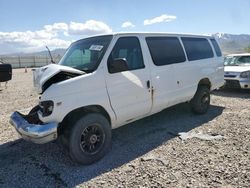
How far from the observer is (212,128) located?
5.55 meters

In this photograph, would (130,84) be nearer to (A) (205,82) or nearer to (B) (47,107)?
(B) (47,107)

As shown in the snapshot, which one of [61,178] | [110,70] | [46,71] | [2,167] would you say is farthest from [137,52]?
[2,167]

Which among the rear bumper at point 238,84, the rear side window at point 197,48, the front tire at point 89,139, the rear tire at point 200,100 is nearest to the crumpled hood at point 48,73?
the front tire at point 89,139

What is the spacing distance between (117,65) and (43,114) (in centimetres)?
138

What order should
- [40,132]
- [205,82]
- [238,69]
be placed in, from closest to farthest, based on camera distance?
1. [40,132]
2. [205,82]
3. [238,69]

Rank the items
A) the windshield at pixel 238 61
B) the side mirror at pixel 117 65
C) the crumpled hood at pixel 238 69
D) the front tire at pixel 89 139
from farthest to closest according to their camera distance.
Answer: the windshield at pixel 238 61
the crumpled hood at pixel 238 69
the side mirror at pixel 117 65
the front tire at pixel 89 139

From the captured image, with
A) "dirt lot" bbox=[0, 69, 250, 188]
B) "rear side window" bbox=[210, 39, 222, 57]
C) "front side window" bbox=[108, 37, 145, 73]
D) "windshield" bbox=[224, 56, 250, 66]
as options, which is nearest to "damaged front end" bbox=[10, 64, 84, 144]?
"dirt lot" bbox=[0, 69, 250, 188]

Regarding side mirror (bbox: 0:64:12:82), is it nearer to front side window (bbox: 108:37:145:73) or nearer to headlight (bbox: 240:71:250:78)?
front side window (bbox: 108:37:145:73)

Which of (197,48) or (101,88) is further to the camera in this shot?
(197,48)

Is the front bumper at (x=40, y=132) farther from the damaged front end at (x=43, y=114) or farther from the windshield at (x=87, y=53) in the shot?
the windshield at (x=87, y=53)

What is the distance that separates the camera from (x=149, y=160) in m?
4.12

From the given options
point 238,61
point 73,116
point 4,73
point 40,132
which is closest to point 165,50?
point 73,116

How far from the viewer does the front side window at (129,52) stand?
4366 mm

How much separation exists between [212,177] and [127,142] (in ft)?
6.05
